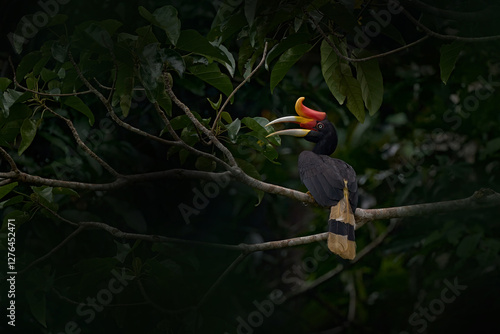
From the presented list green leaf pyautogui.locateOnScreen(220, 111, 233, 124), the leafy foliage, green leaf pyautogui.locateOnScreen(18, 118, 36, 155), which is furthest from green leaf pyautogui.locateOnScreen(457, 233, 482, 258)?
green leaf pyautogui.locateOnScreen(18, 118, 36, 155)

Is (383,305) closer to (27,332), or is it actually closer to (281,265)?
(281,265)

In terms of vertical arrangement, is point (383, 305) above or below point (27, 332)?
below

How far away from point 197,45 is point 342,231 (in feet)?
3.69

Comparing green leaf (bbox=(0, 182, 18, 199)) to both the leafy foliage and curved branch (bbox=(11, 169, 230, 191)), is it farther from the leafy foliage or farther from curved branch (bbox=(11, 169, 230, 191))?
curved branch (bbox=(11, 169, 230, 191))

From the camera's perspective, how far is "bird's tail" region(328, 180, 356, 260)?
9.51ft

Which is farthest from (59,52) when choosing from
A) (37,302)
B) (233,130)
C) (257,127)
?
(37,302)

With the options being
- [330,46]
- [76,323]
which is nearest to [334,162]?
[330,46]

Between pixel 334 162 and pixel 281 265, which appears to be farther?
pixel 281 265

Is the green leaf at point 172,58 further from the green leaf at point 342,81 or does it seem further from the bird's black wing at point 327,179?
the bird's black wing at point 327,179

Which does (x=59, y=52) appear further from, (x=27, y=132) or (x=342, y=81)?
(x=342, y=81)

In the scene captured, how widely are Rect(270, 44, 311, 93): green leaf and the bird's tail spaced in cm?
71

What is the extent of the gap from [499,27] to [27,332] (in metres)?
2.83

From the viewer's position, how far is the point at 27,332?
364 cm

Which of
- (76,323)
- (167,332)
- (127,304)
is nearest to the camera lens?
(167,332)
